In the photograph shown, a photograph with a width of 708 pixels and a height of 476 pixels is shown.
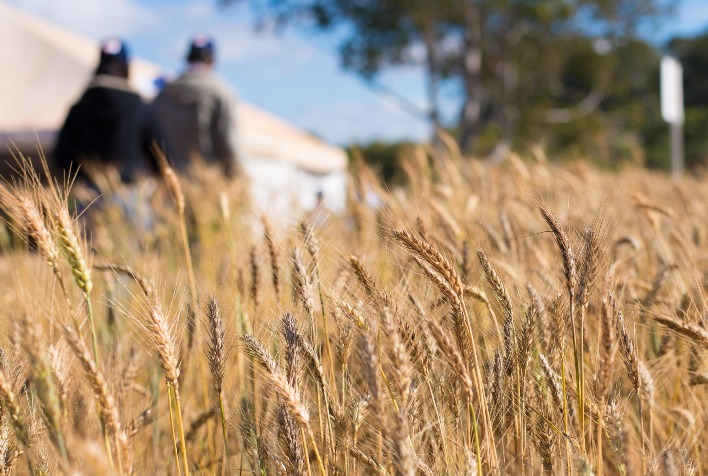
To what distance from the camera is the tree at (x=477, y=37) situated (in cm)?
1799

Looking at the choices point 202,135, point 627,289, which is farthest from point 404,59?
point 627,289

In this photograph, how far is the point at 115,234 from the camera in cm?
319

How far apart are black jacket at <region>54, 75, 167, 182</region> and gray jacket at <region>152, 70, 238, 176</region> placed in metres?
0.55

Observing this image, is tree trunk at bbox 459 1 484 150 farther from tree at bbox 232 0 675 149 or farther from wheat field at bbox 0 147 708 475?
wheat field at bbox 0 147 708 475

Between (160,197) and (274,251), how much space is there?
2034mm

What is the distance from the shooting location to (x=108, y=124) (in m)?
3.77

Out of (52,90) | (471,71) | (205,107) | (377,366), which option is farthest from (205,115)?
(471,71)

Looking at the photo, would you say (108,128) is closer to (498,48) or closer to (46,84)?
(46,84)

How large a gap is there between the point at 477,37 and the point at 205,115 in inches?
589

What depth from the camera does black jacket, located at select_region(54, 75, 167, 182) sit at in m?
3.70

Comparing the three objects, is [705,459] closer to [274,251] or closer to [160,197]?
[274,251]

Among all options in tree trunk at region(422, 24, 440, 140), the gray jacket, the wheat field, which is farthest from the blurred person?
tree trunk at region(422, 24, 440, 140)

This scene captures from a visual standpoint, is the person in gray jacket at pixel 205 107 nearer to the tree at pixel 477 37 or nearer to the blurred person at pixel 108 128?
the blurred person at pixel 108 128

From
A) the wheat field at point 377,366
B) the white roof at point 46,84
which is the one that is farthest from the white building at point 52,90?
the wheat field at point 377,366
